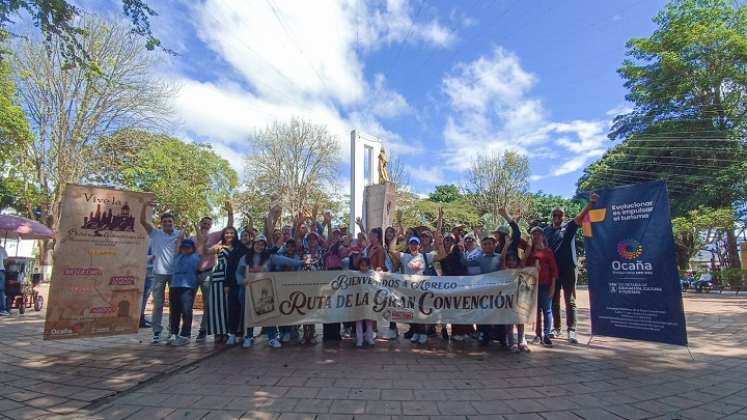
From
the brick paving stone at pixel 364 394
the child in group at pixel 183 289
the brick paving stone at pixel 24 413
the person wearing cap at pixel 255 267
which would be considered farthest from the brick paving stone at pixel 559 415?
the child in group at pixel 183 289

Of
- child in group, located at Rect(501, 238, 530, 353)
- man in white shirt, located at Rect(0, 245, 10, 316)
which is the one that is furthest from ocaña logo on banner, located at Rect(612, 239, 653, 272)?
man in white shirt, located at Rect(0, 245, 10, 316)

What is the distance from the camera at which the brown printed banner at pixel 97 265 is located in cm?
528

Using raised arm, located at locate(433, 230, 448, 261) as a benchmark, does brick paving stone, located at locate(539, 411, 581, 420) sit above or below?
below

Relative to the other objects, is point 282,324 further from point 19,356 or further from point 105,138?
point 105,138

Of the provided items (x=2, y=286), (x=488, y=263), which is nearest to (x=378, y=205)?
(x=488, y=263)

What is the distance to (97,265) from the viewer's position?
554cm

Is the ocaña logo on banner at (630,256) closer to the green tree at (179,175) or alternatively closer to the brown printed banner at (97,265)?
the brown printed banner at (97,265)

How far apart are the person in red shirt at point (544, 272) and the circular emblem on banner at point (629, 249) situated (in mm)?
877

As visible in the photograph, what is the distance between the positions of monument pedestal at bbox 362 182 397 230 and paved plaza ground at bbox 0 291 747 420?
27.3ft

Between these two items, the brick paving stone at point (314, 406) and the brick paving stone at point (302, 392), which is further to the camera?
the brick paving stone at point (302, 392)

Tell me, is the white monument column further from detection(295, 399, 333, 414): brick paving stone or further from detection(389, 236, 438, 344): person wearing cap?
detection(295, 399, 333, 414): brick paving stone

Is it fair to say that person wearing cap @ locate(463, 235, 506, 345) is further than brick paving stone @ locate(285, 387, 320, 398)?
Yes

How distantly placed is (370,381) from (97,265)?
4.38 m

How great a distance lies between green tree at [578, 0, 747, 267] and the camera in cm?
2300
